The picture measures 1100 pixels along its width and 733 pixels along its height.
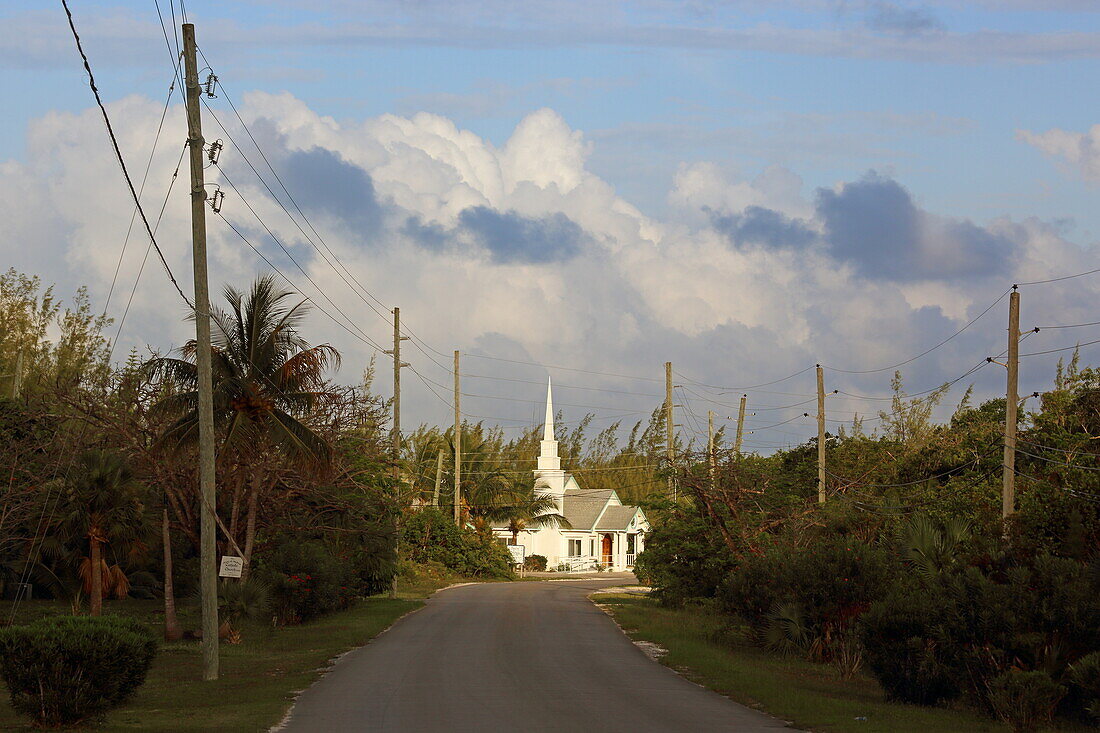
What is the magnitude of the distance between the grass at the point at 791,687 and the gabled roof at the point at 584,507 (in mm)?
50662

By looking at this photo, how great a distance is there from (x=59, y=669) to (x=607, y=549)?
72.9m

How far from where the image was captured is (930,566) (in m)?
21.4

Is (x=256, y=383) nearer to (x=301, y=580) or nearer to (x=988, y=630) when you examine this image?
(x=301, y=580)

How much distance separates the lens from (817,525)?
28672 mm

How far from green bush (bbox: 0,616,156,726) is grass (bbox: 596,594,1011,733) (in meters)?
8.90

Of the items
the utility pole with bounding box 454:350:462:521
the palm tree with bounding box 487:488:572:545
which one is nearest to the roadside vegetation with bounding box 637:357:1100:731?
the utility pole with bounding box 454:350:462:521

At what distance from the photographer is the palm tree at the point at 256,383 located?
81.5 feet

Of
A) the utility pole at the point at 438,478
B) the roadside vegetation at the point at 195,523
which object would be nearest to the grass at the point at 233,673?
the roadside vegetation at the point at 195,523

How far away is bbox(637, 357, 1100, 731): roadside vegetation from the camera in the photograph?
15.7 m

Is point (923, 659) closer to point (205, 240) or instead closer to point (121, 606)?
point (205, 240)

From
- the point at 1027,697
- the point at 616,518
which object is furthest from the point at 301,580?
the point at 616,518

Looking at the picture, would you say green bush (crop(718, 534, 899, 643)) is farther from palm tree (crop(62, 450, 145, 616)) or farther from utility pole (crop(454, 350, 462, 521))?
utility pole (crop(454, 350, 462, 521))

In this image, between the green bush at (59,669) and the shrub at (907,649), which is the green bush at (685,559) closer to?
the shrub at (907,649)

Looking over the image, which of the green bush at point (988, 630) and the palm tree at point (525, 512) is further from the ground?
the green bush at point (988, 630)
